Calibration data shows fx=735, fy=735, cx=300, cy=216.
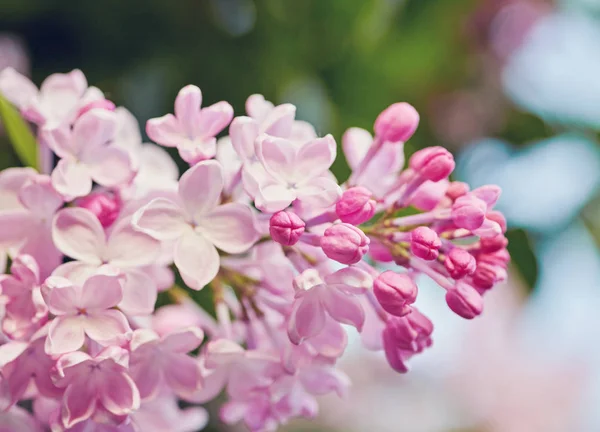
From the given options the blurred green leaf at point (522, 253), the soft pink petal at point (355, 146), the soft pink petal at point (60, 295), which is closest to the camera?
the soft pink petal at point (60, 295)

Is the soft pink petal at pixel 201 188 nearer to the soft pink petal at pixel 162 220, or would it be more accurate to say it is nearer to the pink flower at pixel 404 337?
the soft pink petal at pixel 162 220

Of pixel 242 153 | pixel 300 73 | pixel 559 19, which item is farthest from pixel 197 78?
pixel 559 19

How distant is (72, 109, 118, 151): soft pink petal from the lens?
52cm

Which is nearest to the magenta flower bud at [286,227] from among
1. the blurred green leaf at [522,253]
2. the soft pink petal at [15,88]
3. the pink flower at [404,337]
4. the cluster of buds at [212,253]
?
the cluster of buds at [212,253]

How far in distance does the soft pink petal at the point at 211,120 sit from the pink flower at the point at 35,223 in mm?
111

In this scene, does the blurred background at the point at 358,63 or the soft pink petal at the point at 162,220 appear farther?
the blurred background at the point at 358,63

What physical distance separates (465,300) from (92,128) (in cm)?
29

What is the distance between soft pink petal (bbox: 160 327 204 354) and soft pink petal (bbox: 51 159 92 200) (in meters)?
0.12

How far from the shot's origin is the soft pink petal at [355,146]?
59cm

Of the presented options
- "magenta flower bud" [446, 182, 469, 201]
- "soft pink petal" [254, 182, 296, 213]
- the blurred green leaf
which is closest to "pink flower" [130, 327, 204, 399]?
"soft pink petal" [254, 182, 296, 213]

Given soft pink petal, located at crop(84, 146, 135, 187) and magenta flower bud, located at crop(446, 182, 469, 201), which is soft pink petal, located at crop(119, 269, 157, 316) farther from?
magenta flower bud, located at crop(446, 182, 469, 201)

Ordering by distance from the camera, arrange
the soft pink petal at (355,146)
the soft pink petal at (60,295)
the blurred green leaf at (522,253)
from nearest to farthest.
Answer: the soft pink petal at (60,295), the soft pink petal at (355,146), the blurred green leaf at (522,253)

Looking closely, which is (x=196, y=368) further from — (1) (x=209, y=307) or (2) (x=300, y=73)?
(2) (x=300, y=73)

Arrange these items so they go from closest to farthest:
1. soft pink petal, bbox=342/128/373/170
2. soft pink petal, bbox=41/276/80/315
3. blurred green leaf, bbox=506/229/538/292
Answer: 1. soft pink petal, bbox=41/276/80/315
2. soft pink petal, bbox=342/128/373/170
3. blurred green leaf, bbox=506/229/538/292
